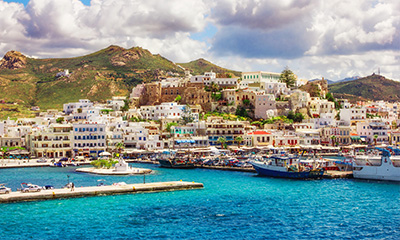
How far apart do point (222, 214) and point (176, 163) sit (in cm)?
3420

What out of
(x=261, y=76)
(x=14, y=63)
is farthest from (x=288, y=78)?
(x=14, y=63)

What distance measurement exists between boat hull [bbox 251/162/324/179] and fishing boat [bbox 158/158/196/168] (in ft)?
41.4

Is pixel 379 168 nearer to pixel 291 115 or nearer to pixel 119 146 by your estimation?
pixel 119 146

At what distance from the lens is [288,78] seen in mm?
120688

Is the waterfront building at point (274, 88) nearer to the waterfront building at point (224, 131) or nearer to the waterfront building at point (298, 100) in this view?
the waterfront building at point (298, 100)

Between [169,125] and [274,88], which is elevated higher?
[274,88]

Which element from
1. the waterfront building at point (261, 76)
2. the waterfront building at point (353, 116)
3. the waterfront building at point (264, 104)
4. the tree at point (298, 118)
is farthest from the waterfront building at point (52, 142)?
the waterfront building at point (353, 116)

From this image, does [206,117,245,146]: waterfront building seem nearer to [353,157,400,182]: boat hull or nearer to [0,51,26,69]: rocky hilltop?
[353,157,400,182]: boat hull

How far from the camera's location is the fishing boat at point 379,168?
54.2 m

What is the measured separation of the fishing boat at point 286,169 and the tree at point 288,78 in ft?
202

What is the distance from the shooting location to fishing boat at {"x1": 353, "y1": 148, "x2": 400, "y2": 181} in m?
54.2

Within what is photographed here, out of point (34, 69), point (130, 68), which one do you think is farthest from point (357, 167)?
point (34, 69)

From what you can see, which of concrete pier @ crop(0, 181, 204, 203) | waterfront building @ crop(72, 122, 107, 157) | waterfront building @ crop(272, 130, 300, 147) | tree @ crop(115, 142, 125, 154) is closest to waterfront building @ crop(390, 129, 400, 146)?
waterfront building @ crop(272, 130, 300, 147)

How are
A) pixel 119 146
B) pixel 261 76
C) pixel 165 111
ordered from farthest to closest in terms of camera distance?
→ pixel 261 76 < pixel 165 111 < pixel 119 146
